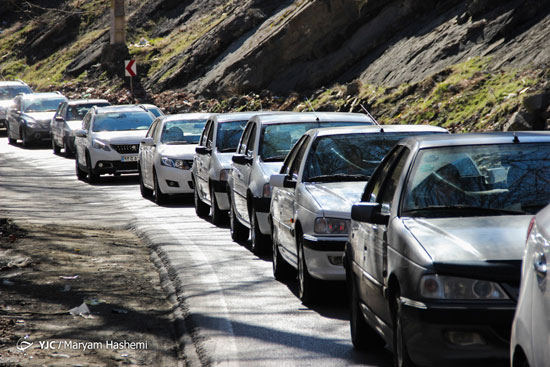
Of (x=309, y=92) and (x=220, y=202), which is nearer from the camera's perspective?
(x=220, y=202)

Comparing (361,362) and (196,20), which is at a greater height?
(196,20)

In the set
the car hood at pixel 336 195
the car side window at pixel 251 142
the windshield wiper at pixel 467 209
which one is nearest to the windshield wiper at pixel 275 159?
the car side window at pixel 251 142

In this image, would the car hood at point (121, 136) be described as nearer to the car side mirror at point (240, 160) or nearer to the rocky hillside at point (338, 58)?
the rocky hillside at point (338, 58)

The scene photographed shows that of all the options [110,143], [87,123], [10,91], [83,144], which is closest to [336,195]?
[110,143]

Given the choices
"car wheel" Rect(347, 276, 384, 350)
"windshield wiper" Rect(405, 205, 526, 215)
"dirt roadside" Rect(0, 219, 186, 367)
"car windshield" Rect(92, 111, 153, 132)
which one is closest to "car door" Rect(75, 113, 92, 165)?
"car windshield" Rect(92, 111, 153, 132)

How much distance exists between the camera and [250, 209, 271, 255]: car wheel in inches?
480

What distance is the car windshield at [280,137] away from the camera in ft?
42.7

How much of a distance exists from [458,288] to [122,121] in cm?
2007

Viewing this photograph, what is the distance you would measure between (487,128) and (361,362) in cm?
1435

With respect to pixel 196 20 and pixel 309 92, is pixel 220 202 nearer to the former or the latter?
pixel 309 92

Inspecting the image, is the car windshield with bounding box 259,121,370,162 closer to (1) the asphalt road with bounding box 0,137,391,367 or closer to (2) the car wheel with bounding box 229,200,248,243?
(2) the car wheel with bounding box 229,200,248,243

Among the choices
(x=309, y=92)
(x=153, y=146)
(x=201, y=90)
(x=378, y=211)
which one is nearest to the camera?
(x=378, y=211)

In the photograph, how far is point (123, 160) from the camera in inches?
922

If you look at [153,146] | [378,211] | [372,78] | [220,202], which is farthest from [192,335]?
[372,78]
